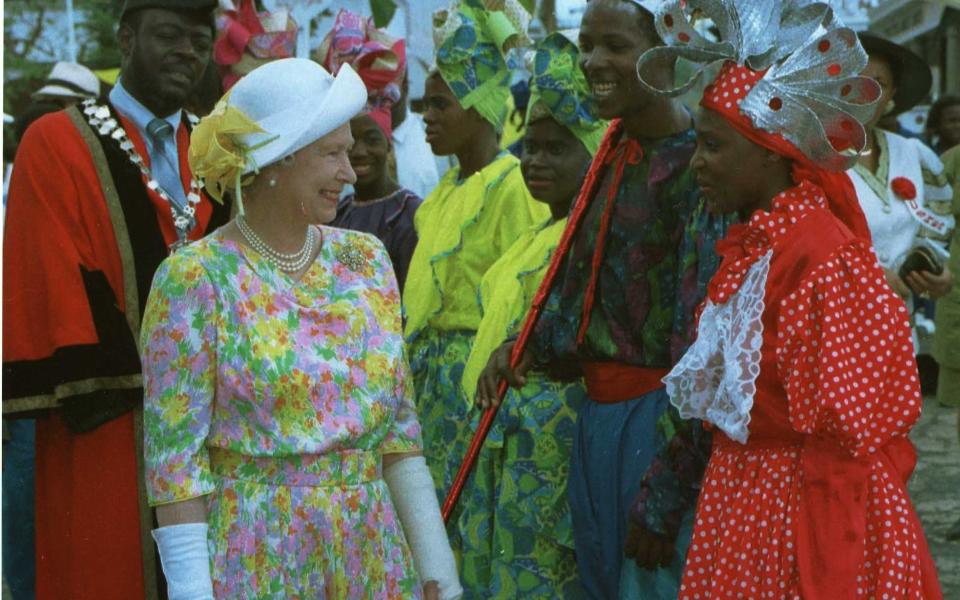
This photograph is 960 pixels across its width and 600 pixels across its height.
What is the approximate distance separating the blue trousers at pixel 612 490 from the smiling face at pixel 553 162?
0.81m

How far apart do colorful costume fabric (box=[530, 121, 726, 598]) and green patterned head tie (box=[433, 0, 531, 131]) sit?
1.69 metres

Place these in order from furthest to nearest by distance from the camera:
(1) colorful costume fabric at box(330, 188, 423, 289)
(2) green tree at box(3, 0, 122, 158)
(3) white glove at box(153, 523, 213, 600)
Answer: (2) green tree at box(3, 0, 122, 158)
(1) colorful costume fabric at box(330, 188, 423, 289)
(3) white glove at box(153, 523, 213, 600)

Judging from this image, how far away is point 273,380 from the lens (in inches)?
124

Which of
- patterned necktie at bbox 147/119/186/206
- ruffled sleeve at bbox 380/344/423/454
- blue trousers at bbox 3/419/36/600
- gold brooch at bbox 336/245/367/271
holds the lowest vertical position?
blue trousers at bbox 3/419/36/600

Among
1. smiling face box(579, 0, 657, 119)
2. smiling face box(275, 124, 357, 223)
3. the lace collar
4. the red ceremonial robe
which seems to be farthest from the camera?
the red ceremonial robe

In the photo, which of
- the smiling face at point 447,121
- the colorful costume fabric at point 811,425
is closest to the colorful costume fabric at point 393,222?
the smiling face at point 447,121

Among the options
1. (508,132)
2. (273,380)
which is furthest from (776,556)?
(508,132)

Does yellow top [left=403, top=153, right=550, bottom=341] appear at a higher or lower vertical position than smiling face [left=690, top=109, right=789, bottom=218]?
lower

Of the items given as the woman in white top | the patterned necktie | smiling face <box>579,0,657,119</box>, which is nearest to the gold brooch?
smiling face <box>579,0,657,119</box>

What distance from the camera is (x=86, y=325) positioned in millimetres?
4480

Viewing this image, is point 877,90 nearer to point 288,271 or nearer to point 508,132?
point 288,271

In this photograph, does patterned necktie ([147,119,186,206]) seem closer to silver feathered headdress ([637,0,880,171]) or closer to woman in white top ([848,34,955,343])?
silver feathered headdress ([637,0,880,171])

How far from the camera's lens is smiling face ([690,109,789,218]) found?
11.8ft

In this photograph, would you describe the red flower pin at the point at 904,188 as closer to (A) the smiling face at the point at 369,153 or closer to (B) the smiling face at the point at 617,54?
(B) the smiling face at the point at 617,54
